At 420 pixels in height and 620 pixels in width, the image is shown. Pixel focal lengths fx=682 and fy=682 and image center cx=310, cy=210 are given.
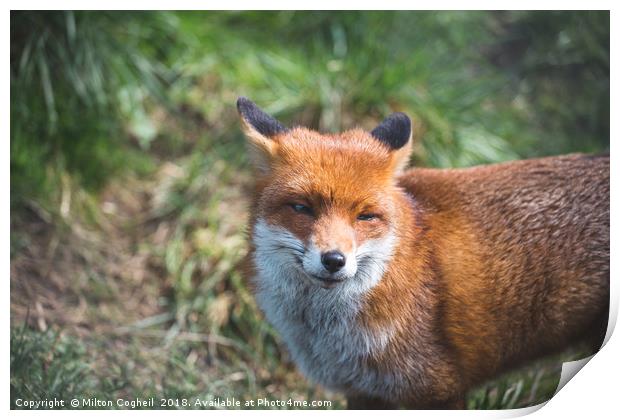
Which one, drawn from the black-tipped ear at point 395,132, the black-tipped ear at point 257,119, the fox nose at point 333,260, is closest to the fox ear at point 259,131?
the black-tipped ear at point 257,119

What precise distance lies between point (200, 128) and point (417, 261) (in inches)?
102

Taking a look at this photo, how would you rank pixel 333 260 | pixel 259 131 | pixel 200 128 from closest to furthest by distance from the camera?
pixel 333 260 < pixel 259 131 < pixel 200 128

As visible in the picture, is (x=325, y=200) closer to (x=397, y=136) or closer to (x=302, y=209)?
(x=302, y=209)

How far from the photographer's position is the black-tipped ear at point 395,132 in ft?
9.04

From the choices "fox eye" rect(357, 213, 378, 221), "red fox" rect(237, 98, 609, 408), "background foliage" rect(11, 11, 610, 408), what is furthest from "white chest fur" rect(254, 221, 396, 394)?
"background foliage" rect(11, 11, 610, 408)

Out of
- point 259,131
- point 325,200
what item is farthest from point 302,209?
point 259,131

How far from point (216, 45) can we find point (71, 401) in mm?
2756

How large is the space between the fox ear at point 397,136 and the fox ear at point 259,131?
1.33 feet

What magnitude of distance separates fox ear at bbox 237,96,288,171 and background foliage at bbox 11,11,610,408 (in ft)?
4.14

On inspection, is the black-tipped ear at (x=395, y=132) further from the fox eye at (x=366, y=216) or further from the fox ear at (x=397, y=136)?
the fox eye at (x=366, y=216)

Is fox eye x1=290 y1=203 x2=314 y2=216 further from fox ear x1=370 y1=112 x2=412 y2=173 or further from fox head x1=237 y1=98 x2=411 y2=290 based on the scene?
fox ear x1=370 y1=112 x2=412 y2=173

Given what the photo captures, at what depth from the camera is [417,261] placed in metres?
2.78

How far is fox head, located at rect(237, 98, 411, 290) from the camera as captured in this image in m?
2.44

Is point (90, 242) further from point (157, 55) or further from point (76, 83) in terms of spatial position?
point (157, 55)
